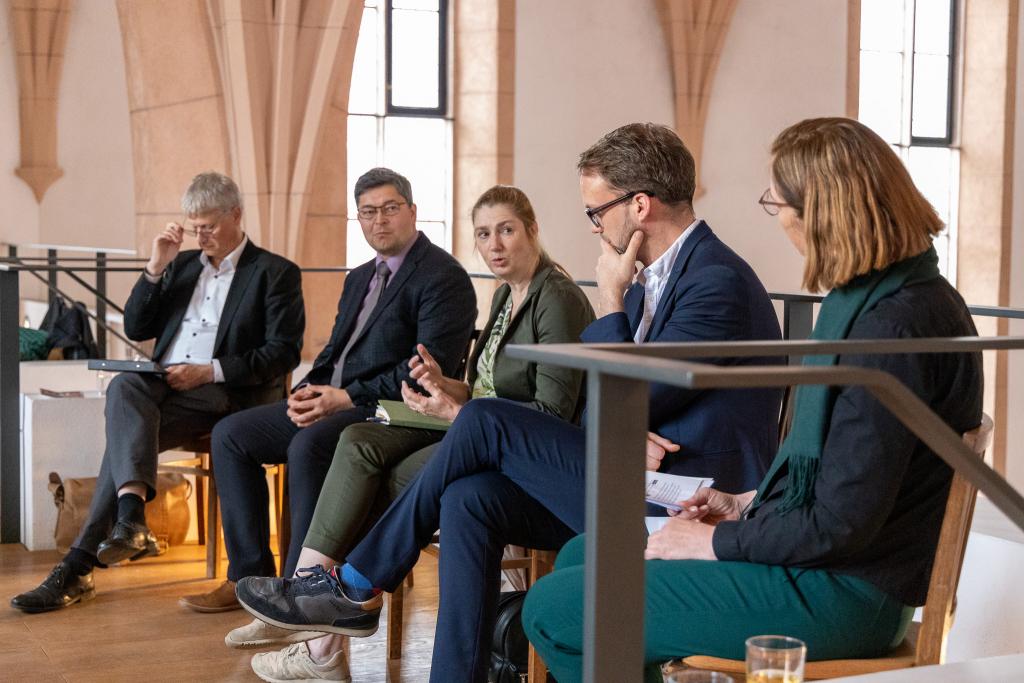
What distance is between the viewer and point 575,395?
3.14 m

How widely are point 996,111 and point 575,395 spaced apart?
1133 cm

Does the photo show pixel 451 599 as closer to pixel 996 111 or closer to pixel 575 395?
pixel 575 395

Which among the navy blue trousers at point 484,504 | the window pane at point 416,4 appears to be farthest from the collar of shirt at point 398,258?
the window pane at point 416,4

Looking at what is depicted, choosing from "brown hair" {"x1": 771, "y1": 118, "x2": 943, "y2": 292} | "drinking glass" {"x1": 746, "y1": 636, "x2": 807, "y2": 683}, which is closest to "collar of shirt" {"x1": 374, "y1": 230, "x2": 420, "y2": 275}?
"brown hair" {"x1": 771, "y1": 118, "x2": 943, "y2": 292}

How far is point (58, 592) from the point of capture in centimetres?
402

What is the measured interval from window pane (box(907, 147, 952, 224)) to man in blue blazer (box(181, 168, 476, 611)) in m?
10.5

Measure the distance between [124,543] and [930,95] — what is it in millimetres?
11387

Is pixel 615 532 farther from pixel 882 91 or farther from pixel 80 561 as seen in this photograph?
pixel 882 91

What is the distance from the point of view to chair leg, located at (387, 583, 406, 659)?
3.55 meters

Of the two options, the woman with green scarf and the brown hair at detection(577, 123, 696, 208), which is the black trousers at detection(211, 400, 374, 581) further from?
the woman with green scarf

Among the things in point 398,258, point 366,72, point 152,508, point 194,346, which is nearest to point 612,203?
point 398,258

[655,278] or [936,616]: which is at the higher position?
[655,278]

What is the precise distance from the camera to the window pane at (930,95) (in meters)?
13.4

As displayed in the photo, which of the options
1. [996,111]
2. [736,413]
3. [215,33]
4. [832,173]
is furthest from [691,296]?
[996,111]
